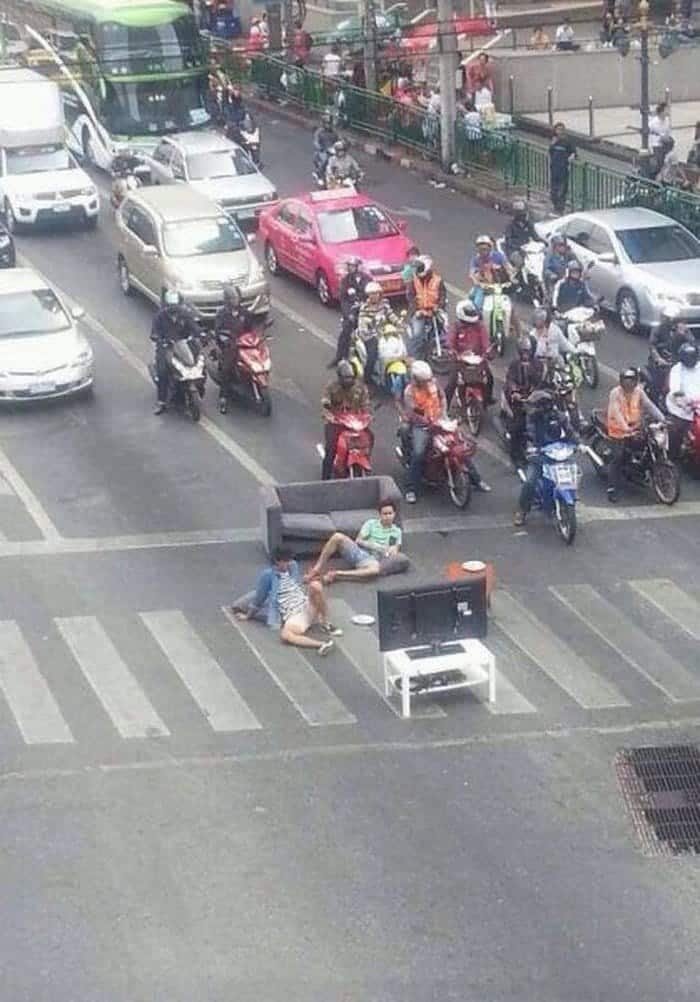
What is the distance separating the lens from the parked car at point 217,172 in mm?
39125

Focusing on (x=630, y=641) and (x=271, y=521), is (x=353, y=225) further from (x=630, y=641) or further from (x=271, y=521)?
(x=630, y=641)

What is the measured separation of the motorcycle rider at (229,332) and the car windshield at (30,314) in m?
2.32

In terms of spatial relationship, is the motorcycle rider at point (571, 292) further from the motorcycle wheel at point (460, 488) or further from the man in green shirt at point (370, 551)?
the man in green shirt at point (370, 551)

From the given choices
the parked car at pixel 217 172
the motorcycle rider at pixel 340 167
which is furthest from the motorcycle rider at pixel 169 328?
the motorcycle rider at pixel 340 167

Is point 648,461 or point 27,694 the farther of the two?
point 648,461

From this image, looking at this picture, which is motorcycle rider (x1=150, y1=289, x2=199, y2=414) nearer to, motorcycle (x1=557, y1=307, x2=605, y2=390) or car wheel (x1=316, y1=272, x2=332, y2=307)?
motorcycle (x1=557, y1=307, x2=605, y2=390)

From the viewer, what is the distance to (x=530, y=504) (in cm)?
2336

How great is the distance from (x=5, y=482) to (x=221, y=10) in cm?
4198

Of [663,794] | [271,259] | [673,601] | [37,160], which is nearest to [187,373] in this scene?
[271,259]

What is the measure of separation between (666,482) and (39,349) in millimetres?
9028

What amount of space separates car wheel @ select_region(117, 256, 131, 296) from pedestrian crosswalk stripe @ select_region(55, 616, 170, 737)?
14383 millimetres

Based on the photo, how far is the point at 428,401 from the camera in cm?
2422

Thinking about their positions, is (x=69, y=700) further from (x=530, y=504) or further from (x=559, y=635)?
(x=530, y=504)

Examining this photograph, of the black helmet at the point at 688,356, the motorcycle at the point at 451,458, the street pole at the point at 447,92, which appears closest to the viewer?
the motorcycle at the point at 451,458
